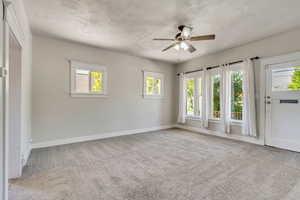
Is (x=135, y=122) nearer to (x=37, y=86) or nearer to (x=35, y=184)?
(x=37, y=86)

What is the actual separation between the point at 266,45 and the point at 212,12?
2206mm

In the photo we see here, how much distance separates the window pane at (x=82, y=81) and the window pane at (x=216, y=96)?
4.04 metres

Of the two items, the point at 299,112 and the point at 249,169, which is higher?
the point at 299,112

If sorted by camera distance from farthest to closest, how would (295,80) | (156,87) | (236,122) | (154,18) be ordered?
1. (156,87)
2. (236,122)
3. (295,80)
4. (154,18)

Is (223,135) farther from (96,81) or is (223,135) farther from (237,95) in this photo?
(96,81)

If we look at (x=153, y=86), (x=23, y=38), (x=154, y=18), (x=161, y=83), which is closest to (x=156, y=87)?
(x=153, y=86)

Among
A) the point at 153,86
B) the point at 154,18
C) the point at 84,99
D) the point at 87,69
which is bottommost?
the point at 84,99

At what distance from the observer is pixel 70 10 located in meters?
2.56

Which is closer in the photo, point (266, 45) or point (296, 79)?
point (296, 79)

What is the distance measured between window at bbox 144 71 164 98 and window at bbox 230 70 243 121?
2.51m

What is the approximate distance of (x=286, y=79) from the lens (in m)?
3.45

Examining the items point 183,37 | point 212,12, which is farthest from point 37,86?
point 212,12

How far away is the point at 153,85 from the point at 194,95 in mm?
1617

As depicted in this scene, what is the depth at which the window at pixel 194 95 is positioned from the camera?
5398 mm
